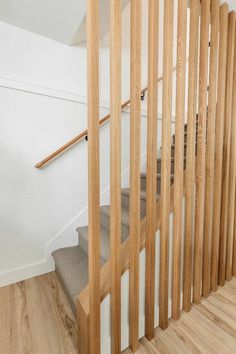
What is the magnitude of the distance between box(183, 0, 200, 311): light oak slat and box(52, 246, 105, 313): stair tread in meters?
0.76

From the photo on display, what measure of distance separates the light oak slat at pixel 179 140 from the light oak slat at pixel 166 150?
0.09 meters

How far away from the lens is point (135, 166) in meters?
1.06

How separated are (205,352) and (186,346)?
10cm

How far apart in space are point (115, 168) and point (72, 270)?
1075mm

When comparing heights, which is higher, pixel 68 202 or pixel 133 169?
pixel 133 169

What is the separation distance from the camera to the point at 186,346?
3.87 feet

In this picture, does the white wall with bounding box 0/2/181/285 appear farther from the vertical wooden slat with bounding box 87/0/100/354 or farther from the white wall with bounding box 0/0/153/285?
the vertical wooden slat with bounding box 87/0/100/354

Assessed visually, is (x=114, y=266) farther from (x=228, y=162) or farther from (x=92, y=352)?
(x=228, y=162)

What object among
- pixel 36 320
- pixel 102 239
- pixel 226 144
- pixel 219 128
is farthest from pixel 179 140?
pixel 36 320

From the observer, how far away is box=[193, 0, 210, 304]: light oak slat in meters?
1.36

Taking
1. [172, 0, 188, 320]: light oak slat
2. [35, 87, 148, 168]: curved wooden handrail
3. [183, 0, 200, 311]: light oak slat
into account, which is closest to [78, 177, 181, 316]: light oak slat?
[172, 0, 188, 320]: light oak slat

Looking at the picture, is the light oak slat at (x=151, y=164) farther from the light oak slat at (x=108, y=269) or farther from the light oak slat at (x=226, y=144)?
the light oak slat at (x=226, y=144)

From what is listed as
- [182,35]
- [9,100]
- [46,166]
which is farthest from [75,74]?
[182,35]

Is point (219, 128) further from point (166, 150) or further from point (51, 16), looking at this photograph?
point (51, 16)
